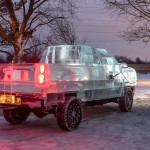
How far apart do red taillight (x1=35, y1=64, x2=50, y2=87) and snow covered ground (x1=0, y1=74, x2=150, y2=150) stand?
3.92 ft

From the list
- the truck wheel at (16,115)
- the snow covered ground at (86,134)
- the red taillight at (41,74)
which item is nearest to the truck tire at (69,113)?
the snow covered ground at (86,134)

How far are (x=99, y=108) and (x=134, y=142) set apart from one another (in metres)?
6.59

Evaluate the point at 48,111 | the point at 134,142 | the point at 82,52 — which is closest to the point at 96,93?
the point at 82,52

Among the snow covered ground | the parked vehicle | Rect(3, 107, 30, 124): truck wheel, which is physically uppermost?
the parked vehicle

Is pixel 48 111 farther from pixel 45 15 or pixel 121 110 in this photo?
pixel 45 15

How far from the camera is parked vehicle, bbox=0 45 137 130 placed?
9438 millimetres

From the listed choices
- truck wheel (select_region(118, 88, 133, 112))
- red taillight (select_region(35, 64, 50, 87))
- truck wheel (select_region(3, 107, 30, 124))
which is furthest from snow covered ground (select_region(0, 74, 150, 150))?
red taillight (select_region(35, 64, 50, 87))

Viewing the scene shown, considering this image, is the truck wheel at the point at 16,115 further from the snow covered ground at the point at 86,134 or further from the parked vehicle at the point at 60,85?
the snow covered ground at the point at 86,134

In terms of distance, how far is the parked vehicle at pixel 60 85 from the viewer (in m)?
9.44

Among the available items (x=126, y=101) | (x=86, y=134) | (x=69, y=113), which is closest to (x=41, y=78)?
(x=69, y=113)

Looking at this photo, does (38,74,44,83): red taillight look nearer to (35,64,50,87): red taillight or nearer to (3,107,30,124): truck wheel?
(35,64,50,87): red taillight

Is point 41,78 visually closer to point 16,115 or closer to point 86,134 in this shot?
point 86,134

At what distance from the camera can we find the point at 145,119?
1202 cm

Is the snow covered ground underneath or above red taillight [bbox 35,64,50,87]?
underneath
